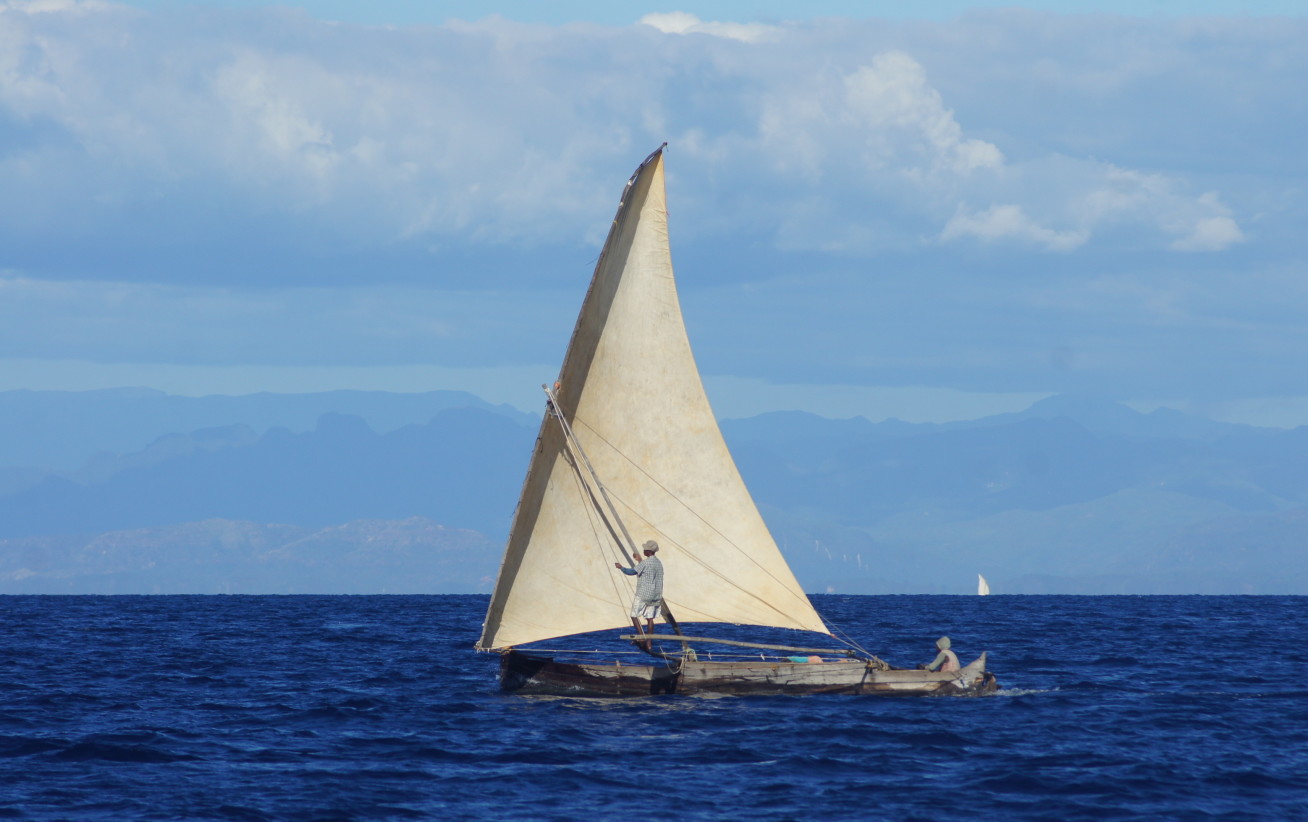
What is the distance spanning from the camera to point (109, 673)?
46.5 metres

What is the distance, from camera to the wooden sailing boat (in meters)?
34.2

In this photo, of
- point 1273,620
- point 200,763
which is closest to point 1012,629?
point 1273,620

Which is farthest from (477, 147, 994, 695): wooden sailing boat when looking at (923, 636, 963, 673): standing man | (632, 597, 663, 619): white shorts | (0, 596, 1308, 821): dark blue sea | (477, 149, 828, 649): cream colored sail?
(923, 636, 963, 673): standing man

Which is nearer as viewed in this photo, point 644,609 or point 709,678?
point 644,609

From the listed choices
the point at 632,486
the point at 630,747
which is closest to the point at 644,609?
the point at 632,486

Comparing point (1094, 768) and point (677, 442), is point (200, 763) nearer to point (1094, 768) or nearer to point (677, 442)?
point (677, 442)

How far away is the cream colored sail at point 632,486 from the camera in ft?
112

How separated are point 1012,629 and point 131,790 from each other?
54985mm

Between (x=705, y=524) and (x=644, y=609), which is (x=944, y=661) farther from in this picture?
(x=644, y=609)

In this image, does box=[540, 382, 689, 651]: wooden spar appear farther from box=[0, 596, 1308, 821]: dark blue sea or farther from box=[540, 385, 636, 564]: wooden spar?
box=[0, 596, 1308, 821]: dark blue sea

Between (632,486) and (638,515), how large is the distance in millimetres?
675

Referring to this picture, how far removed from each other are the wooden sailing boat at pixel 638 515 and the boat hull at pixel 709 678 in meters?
0.03

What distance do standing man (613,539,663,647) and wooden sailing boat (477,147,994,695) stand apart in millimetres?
A: 581

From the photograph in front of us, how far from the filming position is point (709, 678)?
3519 centimetres
